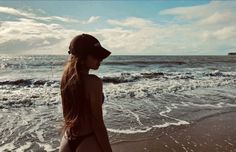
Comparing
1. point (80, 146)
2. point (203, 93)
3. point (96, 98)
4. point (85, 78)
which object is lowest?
point (203, 93)

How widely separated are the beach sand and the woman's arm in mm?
4181

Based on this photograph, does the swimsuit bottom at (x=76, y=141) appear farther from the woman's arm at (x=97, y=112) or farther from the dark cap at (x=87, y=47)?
the dark cap at (x=87, y=47)

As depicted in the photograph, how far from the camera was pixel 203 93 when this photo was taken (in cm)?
1546

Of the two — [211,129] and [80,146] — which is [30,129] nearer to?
[211,129]

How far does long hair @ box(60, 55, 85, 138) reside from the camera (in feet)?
7.93

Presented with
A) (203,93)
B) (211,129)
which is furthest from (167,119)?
(203,93)

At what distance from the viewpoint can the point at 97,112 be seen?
2438mm

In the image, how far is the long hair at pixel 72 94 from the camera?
2416mm

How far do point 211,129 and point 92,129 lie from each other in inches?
255

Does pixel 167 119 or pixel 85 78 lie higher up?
pixel 85 78

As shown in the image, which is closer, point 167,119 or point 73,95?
point 73,95

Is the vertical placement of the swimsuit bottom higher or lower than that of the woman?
lower

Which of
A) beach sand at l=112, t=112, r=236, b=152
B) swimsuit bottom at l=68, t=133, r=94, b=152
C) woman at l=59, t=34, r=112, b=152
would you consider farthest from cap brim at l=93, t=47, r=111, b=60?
beach sand at l=112, t=112, r=236, b=152

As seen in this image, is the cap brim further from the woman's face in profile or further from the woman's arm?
the woman's arm
